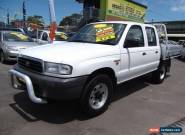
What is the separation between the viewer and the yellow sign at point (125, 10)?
88.1ft

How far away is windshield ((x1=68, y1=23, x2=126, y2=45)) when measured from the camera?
534cm

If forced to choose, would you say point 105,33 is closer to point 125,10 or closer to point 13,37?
point 13,37

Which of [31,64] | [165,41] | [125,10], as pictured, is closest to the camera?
[31,64]

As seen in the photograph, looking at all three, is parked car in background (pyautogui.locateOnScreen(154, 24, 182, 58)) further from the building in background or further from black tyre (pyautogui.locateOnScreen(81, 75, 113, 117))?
the building in background

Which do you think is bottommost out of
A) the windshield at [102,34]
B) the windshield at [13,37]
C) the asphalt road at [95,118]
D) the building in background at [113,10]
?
the asphalt road at [95,118]

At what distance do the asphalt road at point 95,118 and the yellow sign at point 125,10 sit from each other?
21393mm

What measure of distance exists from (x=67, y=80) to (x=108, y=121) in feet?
4.00

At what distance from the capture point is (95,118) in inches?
187

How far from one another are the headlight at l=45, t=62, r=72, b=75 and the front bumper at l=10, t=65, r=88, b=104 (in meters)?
0.11

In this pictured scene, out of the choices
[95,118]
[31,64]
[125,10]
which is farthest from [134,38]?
[125,10]

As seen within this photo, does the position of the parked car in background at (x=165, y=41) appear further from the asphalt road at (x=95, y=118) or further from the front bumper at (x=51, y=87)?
the front bumper at (x=51, y=87)

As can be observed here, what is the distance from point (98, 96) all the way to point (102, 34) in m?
1.45

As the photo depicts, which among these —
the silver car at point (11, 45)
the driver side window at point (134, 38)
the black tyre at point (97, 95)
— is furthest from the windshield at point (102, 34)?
the silver car at point (11, 45)

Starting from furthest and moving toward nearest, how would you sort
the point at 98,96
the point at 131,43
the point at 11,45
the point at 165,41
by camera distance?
the point at 11,45 → the point at 165,41 → the point at 131,43 → the point at 98,96
